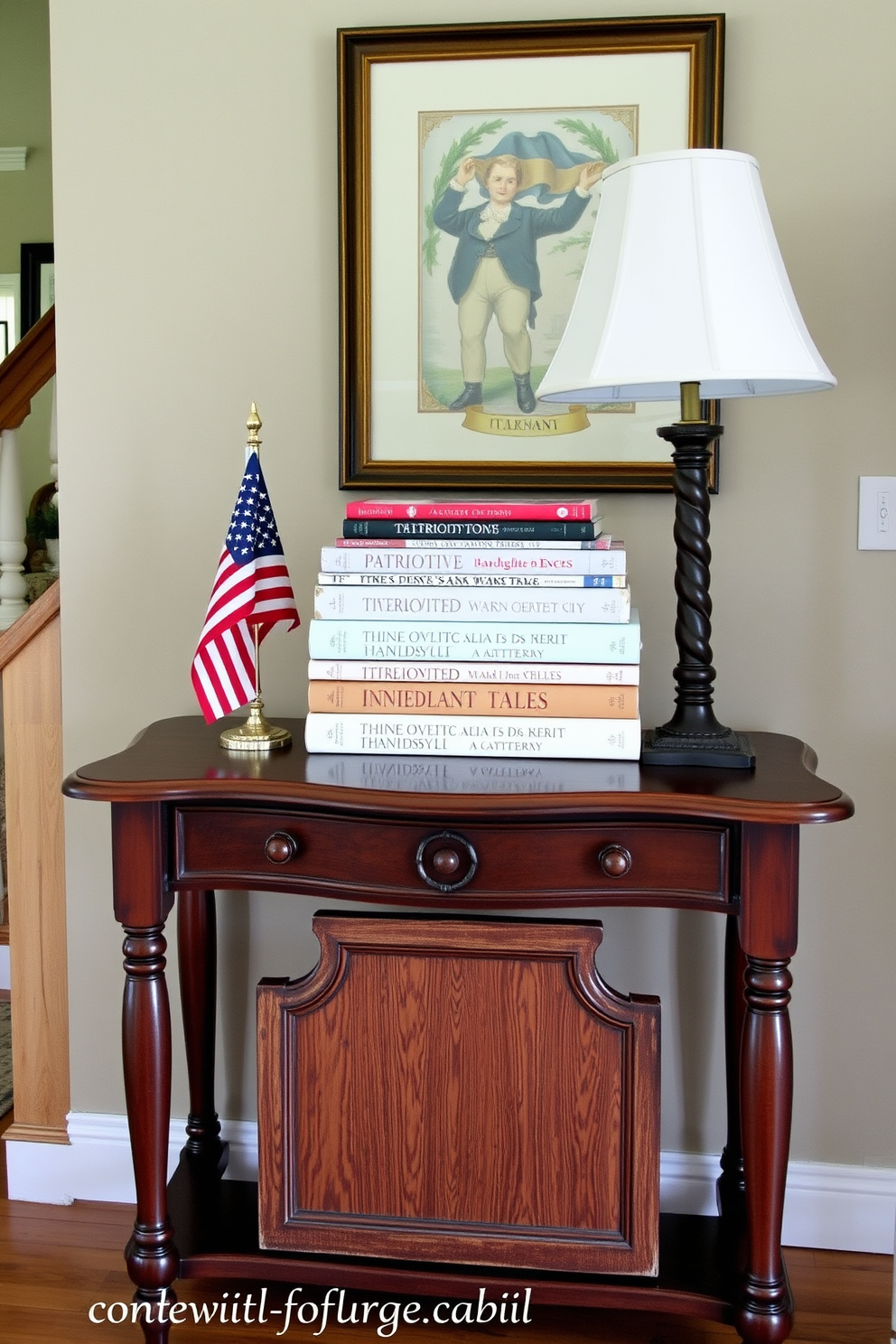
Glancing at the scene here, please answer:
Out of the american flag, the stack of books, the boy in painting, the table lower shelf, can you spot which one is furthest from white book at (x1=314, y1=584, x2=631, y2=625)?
the table lower shelf

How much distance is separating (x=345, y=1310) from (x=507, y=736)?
3.09 ft

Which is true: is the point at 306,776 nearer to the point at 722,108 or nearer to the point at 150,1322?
the point at 150,1322

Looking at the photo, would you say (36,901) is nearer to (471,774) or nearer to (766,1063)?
(471,774)

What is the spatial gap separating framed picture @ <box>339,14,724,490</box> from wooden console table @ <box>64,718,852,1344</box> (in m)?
0.56

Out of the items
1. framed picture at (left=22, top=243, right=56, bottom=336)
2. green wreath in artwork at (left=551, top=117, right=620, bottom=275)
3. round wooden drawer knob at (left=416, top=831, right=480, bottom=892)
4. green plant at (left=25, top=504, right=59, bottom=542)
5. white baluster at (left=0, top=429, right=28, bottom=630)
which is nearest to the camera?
round wooden drawer knob at (left=416, top=831, right=480, bottom=892)

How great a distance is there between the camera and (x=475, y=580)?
1.58 metres

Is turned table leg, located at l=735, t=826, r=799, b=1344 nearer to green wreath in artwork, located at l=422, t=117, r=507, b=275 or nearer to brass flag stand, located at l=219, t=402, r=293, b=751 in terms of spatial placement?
brass flag stand, located at l=219, t=402, r=293, b=751

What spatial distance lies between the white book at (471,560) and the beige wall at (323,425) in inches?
14.9

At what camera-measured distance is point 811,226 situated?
1827 millimetres

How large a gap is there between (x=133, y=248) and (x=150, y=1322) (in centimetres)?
162

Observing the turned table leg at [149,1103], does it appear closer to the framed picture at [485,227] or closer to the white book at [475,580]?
the white book at [475,580]

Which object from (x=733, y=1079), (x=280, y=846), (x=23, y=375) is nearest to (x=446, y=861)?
(x=280, y=846)

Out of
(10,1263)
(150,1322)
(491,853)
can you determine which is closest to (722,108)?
(491,853)

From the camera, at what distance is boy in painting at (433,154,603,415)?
1868 mm
